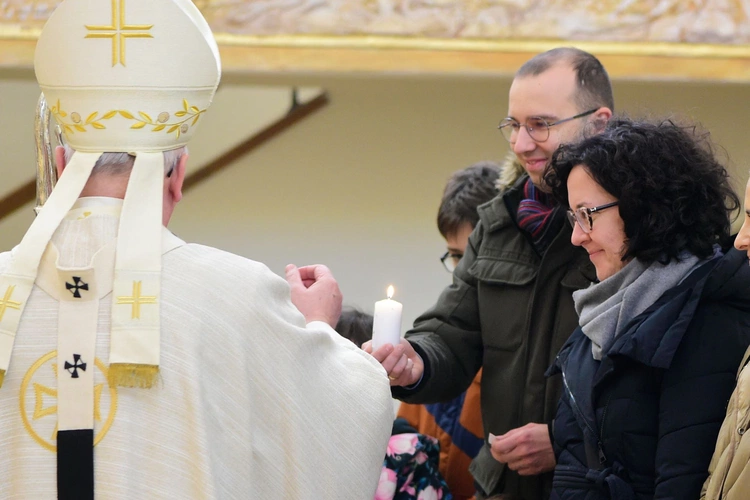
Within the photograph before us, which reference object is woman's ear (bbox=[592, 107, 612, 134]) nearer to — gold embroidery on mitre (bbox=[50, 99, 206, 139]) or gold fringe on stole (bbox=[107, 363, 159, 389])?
gold embroidery on mitre (bbox=[50, 99, 206, 139])

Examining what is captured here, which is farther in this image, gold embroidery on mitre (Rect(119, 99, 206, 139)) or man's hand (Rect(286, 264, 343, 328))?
man's hand (Rect(286, 264, 343, 328))

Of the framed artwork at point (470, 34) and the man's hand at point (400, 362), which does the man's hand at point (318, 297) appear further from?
the framed artwork at point (470, 34)

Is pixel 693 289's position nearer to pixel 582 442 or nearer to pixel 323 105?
pixel 582 442

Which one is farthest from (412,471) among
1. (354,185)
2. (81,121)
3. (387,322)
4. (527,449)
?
(354,185)

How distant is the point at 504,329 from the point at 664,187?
0.81 m

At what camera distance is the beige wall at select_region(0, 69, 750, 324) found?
746 cm

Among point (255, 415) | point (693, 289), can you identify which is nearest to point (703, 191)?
point (693, 289)

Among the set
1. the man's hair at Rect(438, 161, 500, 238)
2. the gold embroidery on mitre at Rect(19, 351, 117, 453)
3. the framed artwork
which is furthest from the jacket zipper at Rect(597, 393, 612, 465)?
the framed artwork

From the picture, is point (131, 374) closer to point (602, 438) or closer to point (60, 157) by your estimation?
point (60, 157)

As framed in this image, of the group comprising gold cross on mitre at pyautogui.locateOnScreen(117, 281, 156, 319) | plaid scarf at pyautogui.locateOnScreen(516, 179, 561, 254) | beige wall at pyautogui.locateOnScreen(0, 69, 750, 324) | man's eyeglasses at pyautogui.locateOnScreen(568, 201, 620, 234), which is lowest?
beige wall at pyautogui.locateOnScreen(0, 69, 750, 324)

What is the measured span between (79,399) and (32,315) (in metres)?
0.19

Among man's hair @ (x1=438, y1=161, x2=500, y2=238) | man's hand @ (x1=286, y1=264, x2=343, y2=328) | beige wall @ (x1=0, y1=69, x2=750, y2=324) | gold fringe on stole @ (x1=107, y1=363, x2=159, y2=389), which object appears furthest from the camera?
beige wall @ (x1=0, y1=69, x2=750, y2=324)

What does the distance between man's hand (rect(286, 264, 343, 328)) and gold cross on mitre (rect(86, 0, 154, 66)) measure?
0.63 m

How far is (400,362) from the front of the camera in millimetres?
2861
